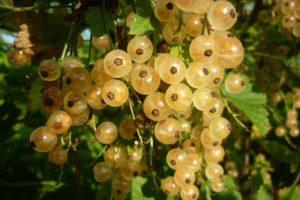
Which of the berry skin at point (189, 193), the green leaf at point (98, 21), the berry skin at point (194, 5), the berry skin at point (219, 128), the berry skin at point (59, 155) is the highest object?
the berry skin at point (194, 5)

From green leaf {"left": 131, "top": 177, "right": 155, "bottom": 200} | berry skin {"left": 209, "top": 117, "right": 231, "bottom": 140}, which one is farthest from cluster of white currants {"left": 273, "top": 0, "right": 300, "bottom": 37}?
green leaf {"left": 131, "top": 177, "right": 155, "bottom": 200}

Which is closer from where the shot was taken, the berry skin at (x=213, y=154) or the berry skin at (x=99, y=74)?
the berry skin at (x=99, y=74)

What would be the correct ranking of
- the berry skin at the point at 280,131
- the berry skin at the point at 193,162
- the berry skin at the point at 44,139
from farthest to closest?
1. the berry skin at the point at 280,131
2. the berry skin at the point at 193,162
3. the berry skin at the point at 44,139

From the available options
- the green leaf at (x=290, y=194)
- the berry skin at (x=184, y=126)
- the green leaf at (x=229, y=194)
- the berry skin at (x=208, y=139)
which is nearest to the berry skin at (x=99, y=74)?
the berry skin at (x=184, y=126)

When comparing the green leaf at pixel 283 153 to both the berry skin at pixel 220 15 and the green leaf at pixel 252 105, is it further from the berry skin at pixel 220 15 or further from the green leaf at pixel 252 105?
the berry skin at pixel 220 15

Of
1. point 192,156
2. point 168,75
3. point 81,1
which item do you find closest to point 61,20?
point 81,1

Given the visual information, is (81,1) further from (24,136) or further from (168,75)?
(24,136)

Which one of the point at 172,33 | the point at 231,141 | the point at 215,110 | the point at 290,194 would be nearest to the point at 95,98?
the point at 172,33
